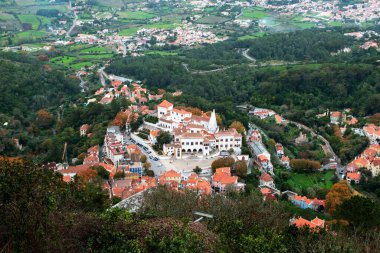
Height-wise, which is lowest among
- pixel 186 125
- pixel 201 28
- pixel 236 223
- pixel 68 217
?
pixel 201 28

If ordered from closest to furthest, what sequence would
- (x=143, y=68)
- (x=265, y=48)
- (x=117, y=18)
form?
(x=143, y=68) → (x=265, y=48) → (x=117, y=18)

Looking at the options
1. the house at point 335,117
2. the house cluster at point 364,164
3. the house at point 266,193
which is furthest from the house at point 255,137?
the house at point 335,117

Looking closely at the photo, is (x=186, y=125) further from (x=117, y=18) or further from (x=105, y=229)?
(x=117, y=18)

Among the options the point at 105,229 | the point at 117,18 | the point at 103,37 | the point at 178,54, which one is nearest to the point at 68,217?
the point at 105,229

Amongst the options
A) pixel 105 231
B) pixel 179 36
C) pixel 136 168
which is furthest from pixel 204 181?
pixel 179 36

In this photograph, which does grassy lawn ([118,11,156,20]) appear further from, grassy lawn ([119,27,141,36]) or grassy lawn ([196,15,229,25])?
grassy lawn ([196,15,229,25])

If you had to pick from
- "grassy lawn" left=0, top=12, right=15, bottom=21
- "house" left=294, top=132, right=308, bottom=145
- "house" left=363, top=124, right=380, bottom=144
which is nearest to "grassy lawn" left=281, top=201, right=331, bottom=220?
"house" left=294, top=132, right=308, bottom=145

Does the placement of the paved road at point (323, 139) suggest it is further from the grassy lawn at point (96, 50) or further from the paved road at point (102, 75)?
the grassy lawn at point (96, 50)
